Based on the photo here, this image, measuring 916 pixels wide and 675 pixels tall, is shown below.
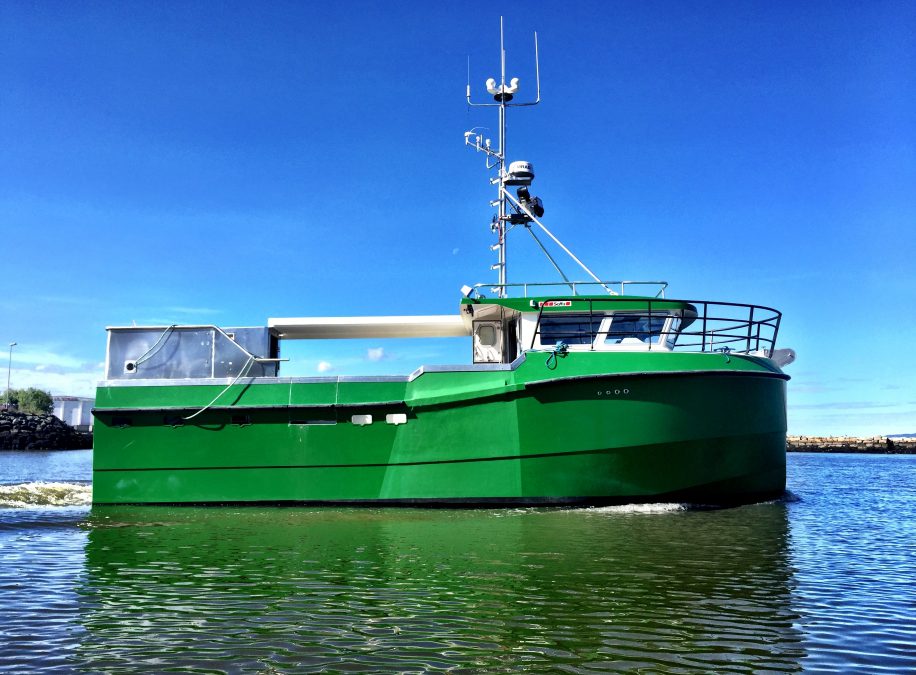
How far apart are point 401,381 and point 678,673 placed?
9.41 m

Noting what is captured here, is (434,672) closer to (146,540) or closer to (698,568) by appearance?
(698,568)

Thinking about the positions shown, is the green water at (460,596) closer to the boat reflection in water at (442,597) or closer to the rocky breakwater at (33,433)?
the boat reflection in water at (442,597)

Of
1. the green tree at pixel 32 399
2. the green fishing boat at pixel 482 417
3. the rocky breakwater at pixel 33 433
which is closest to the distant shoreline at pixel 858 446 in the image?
the green fishing boat at pixel 482 417

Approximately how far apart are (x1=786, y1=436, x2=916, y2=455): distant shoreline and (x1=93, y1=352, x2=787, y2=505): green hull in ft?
184

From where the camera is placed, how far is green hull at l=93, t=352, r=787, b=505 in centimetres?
1213

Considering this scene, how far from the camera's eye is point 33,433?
57.8 meters

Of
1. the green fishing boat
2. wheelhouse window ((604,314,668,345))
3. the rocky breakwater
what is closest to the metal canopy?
the green fishing boat

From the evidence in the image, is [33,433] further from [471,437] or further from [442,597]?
[442,597]

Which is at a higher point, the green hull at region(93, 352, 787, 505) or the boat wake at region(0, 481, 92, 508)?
the green hull at region(93, 352, 787, 505)

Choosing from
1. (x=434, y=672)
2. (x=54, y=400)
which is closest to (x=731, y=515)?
(x=434, y=672)

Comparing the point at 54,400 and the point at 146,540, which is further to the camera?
the point at 54,400

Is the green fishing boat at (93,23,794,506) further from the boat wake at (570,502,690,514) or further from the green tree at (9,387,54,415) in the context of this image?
the green tree at (9,387,54,415)

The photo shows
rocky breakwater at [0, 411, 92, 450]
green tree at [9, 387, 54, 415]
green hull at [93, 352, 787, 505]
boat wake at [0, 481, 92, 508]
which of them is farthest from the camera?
green tree at [9, 387, 54, 415]

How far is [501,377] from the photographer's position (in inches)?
496
